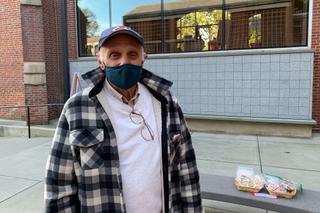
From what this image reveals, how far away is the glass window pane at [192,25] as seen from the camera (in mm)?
8445

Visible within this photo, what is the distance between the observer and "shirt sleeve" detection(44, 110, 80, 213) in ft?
5.05

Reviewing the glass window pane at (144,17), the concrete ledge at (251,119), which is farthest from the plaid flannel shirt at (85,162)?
the glass window pane at (144,17)

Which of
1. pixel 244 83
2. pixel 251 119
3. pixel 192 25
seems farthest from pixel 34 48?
pixel 251 119

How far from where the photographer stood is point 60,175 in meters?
1.55

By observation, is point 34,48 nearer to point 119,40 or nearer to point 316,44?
point 316,44

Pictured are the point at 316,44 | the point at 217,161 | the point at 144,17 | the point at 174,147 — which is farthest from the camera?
the point at 144,17

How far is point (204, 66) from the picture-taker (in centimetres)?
832

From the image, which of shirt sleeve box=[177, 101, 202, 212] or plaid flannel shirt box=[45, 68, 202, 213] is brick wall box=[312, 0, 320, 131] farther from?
plaid flannel shirt box=[45, 68, 202, 213]

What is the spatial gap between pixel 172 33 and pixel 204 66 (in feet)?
4.67

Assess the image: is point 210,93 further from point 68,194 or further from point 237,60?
point 68,194

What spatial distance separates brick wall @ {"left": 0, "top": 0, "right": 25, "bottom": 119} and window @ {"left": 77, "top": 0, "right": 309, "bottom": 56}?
6.10ft

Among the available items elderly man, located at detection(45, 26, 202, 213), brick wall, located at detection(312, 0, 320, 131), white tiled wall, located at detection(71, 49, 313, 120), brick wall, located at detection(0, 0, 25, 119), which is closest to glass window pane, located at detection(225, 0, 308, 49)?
brick wall, located at detection(312, 0, 320, 131)

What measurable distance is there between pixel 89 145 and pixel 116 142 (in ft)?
0.43

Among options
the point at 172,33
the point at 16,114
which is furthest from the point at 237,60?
the point at 16,114
